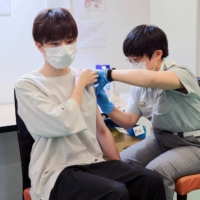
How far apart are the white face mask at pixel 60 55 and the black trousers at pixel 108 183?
43 cm

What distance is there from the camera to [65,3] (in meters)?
2.10

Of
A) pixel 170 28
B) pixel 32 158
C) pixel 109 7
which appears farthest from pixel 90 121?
pixel 170 28

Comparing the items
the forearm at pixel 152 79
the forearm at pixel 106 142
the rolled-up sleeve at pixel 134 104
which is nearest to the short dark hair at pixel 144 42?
the forearm at pixel 152 79

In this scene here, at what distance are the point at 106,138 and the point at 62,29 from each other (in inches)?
22.4

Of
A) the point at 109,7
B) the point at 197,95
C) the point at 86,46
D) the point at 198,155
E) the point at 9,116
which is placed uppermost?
the point at 109,7

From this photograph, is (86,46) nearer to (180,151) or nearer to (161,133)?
(161,133)

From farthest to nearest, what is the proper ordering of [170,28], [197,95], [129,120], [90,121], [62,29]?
1. [170,28]
2. [129,120]
3. [197,95]
4. [90,121]
5. [62,29]

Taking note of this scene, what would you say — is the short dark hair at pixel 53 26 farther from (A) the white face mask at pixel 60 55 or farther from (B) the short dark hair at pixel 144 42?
(B) the short dark hair at pixel 144 42

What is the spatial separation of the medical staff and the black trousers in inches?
5.4

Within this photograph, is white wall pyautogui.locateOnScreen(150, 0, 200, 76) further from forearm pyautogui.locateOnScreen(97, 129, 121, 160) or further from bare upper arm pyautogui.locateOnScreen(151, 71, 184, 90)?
forearm pyautogui.locateOnScreen(97, 129, 121, 160)

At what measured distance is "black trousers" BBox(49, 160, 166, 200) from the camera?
1.05m

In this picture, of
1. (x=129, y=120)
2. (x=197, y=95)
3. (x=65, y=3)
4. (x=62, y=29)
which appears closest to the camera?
(x=62, y=29)

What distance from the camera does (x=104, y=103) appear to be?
5.04 feet

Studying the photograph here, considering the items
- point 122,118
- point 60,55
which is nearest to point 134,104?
point 122,118
